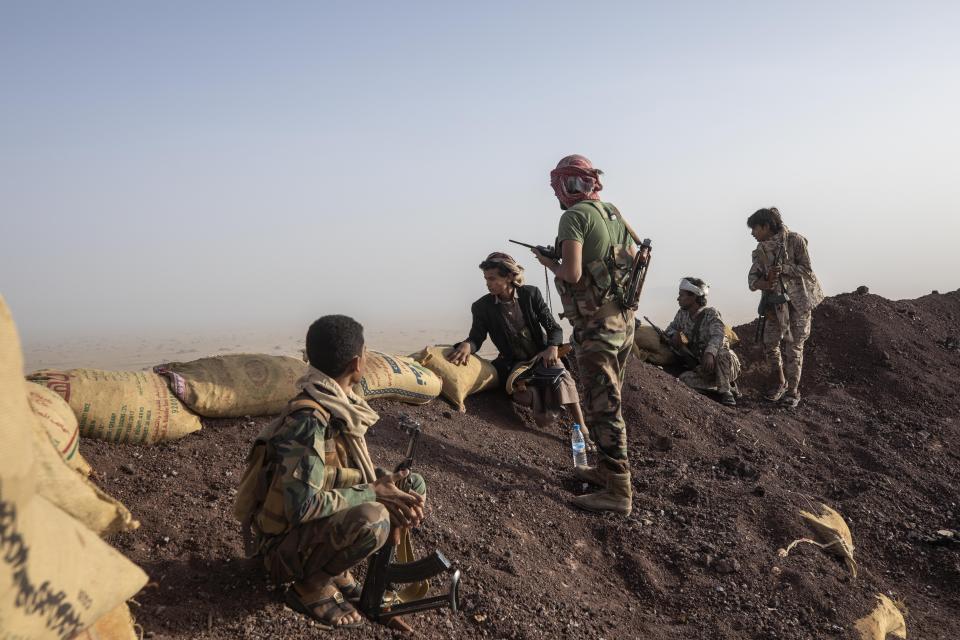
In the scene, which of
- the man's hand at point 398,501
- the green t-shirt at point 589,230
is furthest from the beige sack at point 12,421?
the green t-shirt at point 589,230

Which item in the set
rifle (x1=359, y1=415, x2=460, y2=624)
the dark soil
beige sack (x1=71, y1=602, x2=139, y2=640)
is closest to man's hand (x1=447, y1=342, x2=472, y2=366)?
the dark soil

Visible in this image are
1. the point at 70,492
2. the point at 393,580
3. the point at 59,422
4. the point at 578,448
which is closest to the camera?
the point at 70,492

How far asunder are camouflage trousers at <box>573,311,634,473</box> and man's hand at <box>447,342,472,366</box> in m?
1.29

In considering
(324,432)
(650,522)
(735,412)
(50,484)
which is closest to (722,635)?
(650,522)

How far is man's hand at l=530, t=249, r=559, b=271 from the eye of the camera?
451 cm

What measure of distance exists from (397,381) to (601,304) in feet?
5.07

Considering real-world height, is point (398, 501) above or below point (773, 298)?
below

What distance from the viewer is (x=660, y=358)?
8469 millimetres

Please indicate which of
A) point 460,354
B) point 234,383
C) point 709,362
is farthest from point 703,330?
point 234,383

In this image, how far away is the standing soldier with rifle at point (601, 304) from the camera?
4.34m

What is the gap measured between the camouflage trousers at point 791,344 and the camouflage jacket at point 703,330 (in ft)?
1.48

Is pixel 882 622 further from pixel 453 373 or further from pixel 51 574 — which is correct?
pixel 51 574

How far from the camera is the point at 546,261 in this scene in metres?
4.55

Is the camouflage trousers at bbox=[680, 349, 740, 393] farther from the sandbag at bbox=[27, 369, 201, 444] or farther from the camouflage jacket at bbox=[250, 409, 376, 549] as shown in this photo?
the camouflage jacket at bbox=[250, 409, 376, 549]
